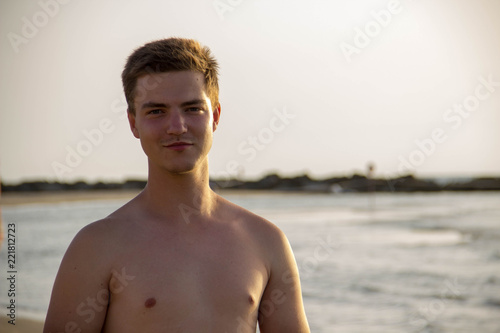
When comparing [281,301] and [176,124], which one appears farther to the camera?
[281,301]

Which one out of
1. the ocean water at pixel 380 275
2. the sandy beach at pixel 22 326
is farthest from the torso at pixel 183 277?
the ocean water at pixel 380 275

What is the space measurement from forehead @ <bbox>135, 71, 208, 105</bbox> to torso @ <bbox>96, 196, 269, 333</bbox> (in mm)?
396

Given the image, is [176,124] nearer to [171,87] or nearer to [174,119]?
[174,119]

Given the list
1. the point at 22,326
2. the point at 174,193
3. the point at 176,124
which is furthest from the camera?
the point at 22,326

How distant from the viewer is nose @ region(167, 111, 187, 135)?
6.73 ft

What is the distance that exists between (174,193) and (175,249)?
182 mm

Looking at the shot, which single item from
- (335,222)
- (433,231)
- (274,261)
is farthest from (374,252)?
(274,261)

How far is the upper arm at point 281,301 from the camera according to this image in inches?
87.4

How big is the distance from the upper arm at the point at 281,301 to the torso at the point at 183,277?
4cm

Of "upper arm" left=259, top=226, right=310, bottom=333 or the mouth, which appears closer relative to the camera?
the mouth

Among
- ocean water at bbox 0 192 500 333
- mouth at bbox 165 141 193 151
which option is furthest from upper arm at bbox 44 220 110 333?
ocean water at bbox 0 192 500 333

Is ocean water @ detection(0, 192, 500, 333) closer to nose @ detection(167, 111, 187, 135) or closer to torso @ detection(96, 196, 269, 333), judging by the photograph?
torso @ detection(96, 196, 269, 333)

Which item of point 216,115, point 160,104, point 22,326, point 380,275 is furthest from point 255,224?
point 380,275

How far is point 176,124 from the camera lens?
2.06 meters
